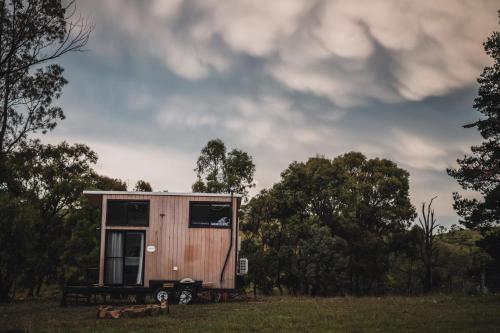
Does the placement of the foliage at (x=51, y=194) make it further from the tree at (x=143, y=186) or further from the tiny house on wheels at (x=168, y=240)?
the tiny house on wheels at (x=168, y=240)

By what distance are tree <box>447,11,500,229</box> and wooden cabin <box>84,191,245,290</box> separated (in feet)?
40.8

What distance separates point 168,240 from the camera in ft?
71.2

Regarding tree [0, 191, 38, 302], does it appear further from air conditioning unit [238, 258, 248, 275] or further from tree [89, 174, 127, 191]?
air conditioning unit [238, 258, 248, 275]

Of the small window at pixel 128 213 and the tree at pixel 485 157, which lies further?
the tree at pixel 485 157

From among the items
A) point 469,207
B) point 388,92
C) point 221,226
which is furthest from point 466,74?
point 221,226

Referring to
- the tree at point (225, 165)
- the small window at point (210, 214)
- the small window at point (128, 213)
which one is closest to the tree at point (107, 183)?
the tree at point (225, 165)

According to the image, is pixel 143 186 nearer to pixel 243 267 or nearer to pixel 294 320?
pixel 243 267

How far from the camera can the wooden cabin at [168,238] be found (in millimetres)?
21516

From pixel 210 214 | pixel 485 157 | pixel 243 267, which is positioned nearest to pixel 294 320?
pixel 243 267

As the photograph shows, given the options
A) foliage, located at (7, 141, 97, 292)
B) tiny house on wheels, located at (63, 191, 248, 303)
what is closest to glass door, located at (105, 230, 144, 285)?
tiny house on wheels, located at (63, 191, 248, 303)

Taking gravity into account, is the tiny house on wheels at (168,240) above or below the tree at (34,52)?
below

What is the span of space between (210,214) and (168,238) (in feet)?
7.16

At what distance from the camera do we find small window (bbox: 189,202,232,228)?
71.8 feet

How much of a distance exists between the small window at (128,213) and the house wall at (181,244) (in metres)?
0.19
